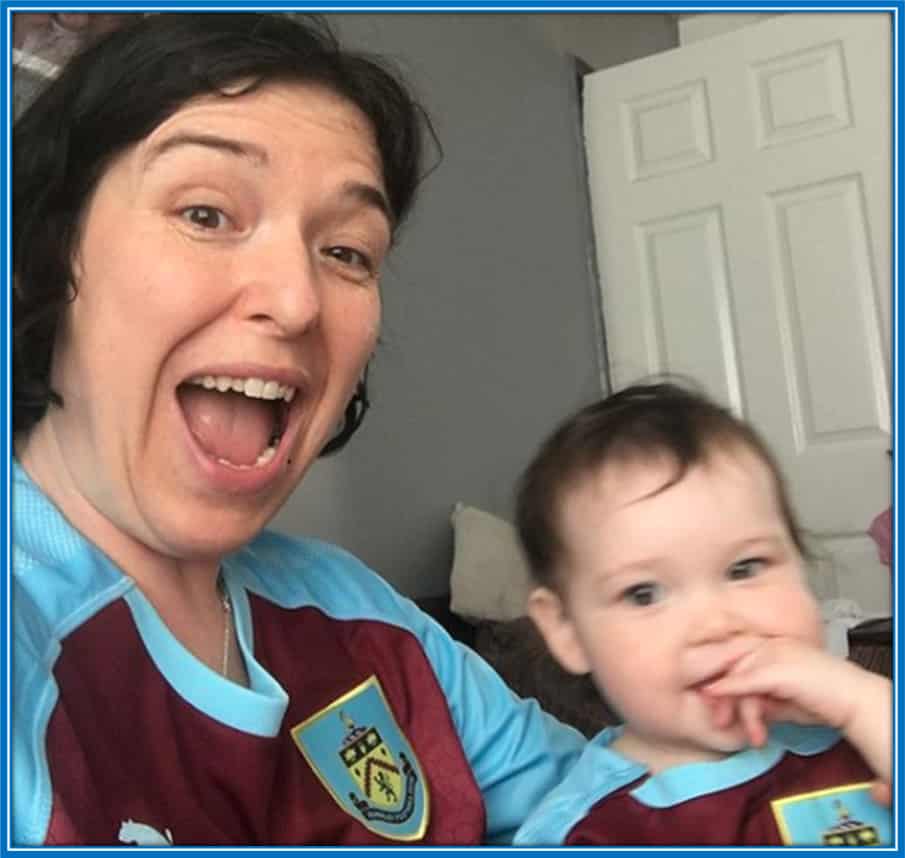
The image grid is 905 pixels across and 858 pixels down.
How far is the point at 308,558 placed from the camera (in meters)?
0.70

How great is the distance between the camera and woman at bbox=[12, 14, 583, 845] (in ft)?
1.53

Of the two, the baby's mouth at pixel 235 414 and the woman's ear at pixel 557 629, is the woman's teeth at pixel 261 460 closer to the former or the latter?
the baby's mouth at pixel 235 414

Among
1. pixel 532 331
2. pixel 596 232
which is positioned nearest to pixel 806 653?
pixel 532 331

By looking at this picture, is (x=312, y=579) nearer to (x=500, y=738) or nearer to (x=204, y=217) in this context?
(x=500, y=738)

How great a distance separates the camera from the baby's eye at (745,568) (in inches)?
21.3

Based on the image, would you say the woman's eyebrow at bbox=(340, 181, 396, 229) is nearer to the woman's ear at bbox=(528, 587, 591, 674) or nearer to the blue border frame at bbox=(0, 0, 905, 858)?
the blue border frame at bbox=(0, 0, 905, 858)

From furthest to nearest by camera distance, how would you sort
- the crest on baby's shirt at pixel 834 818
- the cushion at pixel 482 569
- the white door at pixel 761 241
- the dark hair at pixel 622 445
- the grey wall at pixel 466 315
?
1. the white door at pixel 761 241
2. the grey wall at pixel 466 315
3. the cushion at pixel 482 569
4. the dark hair at pixel 622 445
5. the crest on baby's shirt at pixel 834 818

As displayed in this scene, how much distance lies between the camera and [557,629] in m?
0.63

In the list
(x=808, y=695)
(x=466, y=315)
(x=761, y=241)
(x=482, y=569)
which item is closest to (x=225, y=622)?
(x=808, y=695)

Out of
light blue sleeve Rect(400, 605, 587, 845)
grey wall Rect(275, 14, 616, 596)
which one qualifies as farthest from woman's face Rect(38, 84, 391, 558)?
grey wall Rect(275, 14, 616, 596)

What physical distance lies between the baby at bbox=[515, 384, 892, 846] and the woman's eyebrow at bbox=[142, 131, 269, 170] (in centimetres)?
25

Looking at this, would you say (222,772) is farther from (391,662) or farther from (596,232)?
(596,232)

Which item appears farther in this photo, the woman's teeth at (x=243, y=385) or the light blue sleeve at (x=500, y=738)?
the light blue sleeve at (x=500, y=738)

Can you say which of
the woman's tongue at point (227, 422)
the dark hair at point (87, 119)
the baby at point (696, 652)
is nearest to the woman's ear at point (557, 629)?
the baby at point (696, 652)
